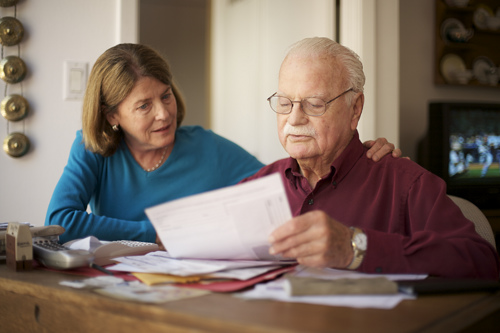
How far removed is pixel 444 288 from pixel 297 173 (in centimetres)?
66

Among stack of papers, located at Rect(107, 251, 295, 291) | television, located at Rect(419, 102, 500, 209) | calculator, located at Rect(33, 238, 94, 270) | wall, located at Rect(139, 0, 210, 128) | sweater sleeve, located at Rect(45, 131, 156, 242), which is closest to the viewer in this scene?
stack of papers, located at Rect(107, 251, 295, 291)

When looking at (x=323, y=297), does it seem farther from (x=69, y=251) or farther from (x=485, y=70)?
(x=485, y=70)

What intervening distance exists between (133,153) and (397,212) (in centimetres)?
114

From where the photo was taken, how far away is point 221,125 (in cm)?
369

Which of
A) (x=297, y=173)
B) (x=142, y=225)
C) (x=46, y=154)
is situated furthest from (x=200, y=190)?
(x=46, y=154)

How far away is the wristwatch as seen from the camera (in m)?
1.00

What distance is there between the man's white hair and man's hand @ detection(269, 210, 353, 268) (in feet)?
1.82

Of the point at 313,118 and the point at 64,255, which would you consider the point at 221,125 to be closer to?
the point at 313,118

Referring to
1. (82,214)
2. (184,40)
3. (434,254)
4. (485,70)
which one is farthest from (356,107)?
(184,40)

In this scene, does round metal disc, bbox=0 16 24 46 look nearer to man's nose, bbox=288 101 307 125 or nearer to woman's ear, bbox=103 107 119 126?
woman's ear, bbox=103 107 119 126

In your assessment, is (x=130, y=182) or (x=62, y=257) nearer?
(x=62, y=257)

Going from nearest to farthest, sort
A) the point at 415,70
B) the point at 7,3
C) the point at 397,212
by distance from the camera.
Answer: the point at 397,212, the point at 7,3, the point at 415,70

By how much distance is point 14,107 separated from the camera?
2.53m

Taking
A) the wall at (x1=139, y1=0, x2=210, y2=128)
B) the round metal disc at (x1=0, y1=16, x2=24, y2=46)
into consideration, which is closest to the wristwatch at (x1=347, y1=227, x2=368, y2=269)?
the round metal disc at (x1=0, y1=16, x2=24, y2=46)
